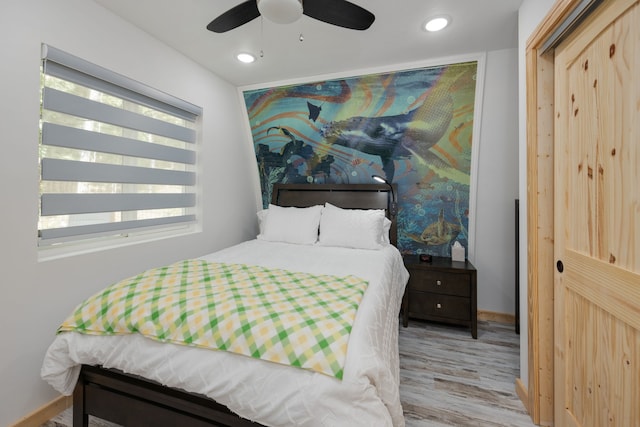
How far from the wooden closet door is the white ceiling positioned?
0.80 m

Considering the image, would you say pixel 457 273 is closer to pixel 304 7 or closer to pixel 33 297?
pixel 304 7

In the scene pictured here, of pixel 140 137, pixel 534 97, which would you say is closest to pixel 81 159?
pixel 140 137

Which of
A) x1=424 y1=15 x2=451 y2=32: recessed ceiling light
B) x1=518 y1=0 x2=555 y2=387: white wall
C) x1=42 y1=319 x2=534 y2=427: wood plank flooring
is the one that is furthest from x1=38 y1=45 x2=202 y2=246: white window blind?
x1=518 y1=0 x2=555 y2=387: white wall

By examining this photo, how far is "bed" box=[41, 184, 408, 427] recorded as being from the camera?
92 centimetres

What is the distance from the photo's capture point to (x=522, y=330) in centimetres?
175

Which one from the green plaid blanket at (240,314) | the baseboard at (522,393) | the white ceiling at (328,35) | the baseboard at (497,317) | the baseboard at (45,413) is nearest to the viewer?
the green plaid blanket at (240,314)

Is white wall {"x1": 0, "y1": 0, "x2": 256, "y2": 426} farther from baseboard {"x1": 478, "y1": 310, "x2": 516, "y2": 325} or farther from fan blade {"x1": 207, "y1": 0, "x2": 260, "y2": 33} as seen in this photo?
baseboard {"x1": 478, "y1": 310, "x2": 516, "y2": 325}

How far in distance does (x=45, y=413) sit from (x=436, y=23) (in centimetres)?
345

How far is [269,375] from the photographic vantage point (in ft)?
3.27

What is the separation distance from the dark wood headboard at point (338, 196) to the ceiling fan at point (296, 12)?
1.75 m

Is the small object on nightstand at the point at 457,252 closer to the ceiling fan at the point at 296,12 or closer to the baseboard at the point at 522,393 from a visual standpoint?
the baseboard at the point at 522,393

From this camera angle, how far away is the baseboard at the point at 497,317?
2734 mm

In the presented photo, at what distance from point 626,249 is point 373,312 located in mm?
950

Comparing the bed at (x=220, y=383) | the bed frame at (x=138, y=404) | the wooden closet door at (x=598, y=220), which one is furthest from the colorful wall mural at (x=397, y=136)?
the bed frame at (x=138, y=404)
